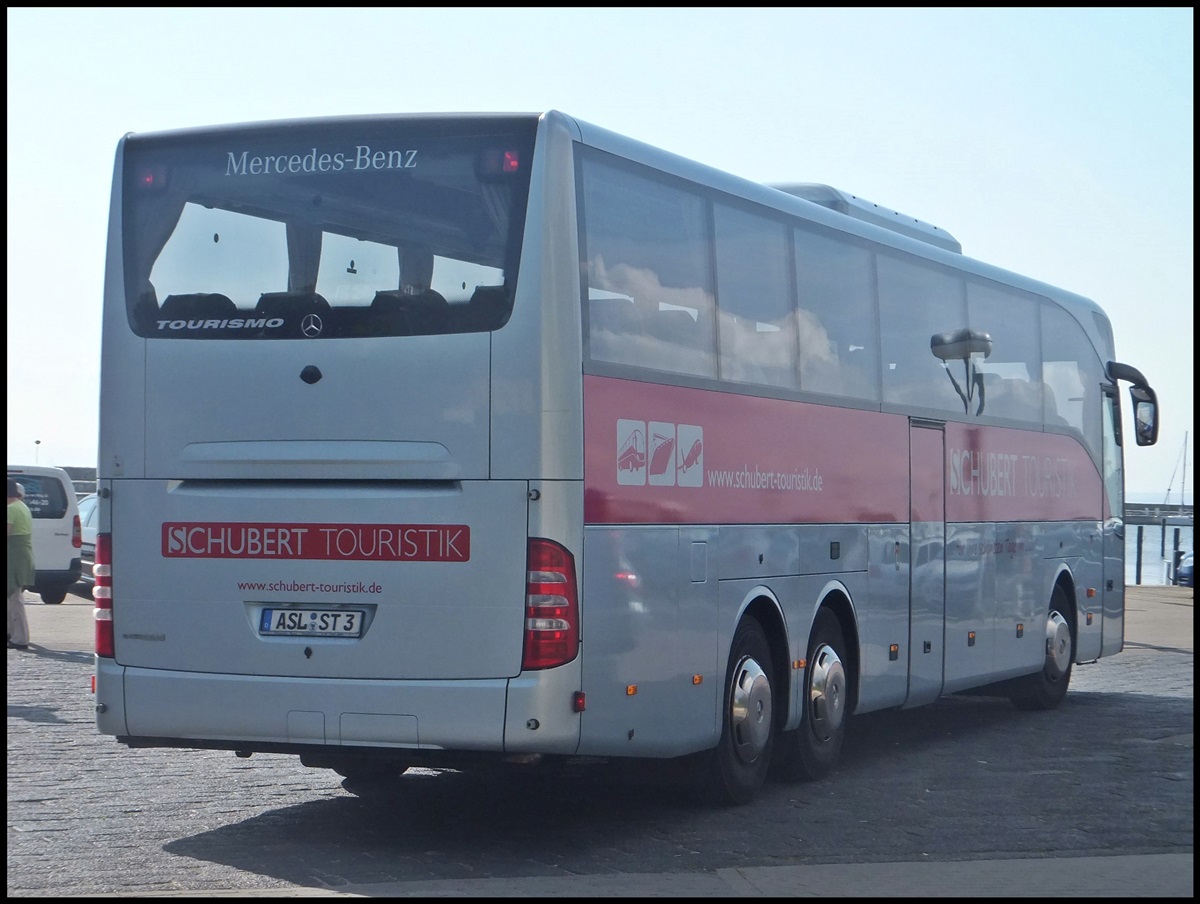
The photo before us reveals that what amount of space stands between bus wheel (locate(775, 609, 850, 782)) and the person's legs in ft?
38.2

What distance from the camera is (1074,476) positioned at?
643 inches

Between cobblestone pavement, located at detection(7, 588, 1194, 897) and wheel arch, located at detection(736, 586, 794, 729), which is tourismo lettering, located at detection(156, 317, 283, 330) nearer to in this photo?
cobblestone pavement, located at detection(7, 588, 1194, 897)

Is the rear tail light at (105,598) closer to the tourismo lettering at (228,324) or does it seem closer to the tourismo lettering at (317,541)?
the tourismo lettering at (317,541)

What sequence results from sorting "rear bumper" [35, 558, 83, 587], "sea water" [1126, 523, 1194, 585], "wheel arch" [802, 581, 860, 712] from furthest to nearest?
"sea water" [1126, 523, 1194, 585]
"rear bumper" [35, 558, 83, 587]
"wheel arch" [802, 581, 860, 712]

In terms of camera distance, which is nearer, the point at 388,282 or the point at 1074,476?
the point at 388,282

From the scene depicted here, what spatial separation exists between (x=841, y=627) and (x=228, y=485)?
456 centimetres

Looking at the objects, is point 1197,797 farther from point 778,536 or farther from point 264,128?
point 264,128

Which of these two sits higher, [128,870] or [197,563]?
[197,563]

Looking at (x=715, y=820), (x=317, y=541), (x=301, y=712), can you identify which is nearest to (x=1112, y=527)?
(x=715, y=820)

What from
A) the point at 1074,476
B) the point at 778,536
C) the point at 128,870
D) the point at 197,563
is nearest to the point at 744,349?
the point at 778,536

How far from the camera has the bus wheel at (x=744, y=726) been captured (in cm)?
1002

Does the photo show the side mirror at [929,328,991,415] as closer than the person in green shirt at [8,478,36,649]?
Yes

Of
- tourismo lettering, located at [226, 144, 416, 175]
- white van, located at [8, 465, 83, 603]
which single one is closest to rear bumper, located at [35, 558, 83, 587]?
white van, located at [8, 465, 83, 603]

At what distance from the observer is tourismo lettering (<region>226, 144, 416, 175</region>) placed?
8.81 m
